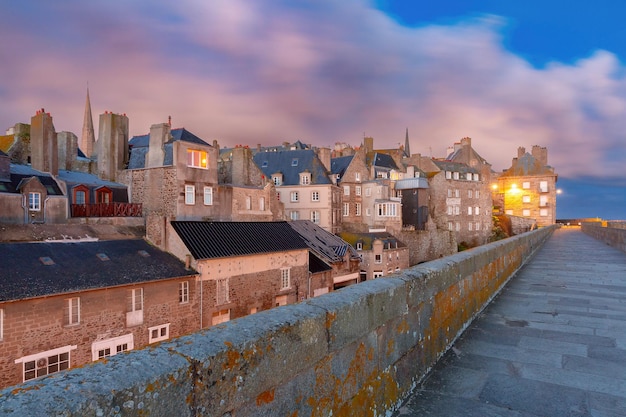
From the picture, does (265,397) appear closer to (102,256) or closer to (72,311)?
(72,311)

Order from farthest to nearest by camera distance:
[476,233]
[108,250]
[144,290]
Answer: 1. [476,233]
2. [108,250]
3. [144,290]

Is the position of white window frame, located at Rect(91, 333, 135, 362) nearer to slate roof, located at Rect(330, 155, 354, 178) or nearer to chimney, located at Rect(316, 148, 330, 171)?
chimney, located at Rect(316, 148, 330, 171)

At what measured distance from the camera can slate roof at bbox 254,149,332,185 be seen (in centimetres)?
5650

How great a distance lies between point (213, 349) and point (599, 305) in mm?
7391

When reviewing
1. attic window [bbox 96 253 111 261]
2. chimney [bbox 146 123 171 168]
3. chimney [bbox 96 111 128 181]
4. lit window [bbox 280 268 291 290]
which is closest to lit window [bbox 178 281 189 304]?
attic window [bbox 96 253 111 261]

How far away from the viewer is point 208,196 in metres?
38.5

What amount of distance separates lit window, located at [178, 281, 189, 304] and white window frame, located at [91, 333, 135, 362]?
383cm

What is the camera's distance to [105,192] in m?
37.3

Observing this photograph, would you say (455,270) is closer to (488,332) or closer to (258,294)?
(488,332)

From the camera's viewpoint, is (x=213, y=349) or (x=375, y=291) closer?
(x=213, y=349)

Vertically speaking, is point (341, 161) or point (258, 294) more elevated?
point (341, 161)

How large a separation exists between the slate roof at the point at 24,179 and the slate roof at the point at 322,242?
66.4 feet

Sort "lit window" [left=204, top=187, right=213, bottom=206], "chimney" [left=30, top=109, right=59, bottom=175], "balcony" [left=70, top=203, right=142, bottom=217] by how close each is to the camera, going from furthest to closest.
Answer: "lit window" [left=204, top=187, right=213, bottom=206]
"chimney" [left=30, top=109, right=59, bottom=175]
"balcony" [left=70, top=203, right=142, bottom=217]

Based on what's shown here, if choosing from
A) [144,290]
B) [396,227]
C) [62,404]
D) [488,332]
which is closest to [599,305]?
[488,332]
